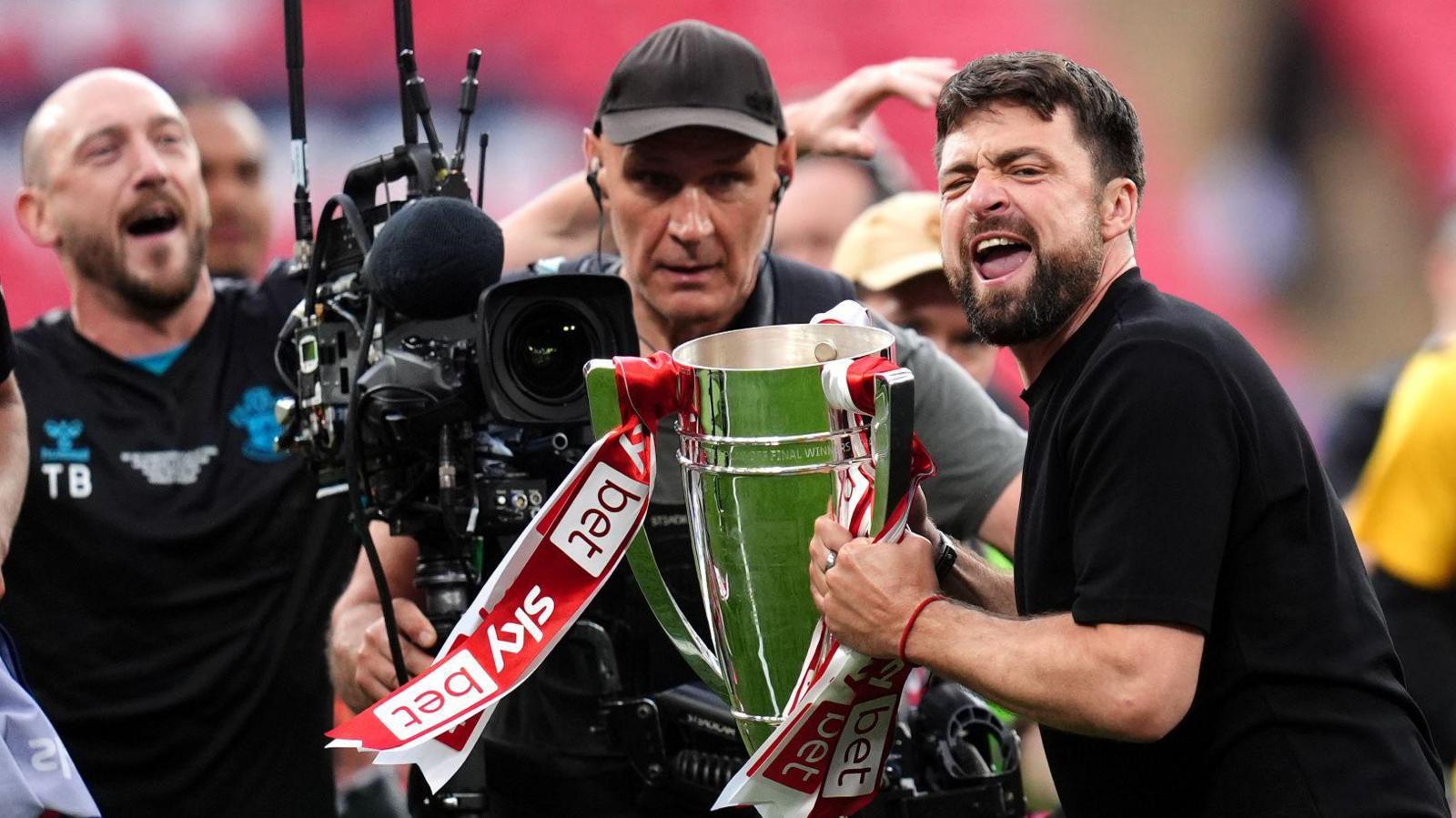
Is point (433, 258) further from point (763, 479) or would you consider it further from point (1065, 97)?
point (1065, 97)

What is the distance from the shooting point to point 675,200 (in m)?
2.62

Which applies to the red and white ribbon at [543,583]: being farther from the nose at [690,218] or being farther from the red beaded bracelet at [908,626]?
the nose at [690,218]

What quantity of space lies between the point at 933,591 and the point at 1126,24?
327cm

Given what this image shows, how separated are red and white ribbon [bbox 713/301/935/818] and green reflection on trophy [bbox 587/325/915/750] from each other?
0.8 inches

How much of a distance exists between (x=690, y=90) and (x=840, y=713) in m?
1.03

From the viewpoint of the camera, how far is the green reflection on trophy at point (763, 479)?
1.90 m

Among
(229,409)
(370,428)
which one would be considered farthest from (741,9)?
(370,428)

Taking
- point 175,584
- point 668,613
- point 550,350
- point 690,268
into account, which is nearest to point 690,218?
Answer: point 690,268

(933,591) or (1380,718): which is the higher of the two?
(933,591)

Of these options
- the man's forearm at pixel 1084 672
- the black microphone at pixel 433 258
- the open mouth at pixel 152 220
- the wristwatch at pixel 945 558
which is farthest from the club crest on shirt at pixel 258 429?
the man's forearm at pixel 1084 672

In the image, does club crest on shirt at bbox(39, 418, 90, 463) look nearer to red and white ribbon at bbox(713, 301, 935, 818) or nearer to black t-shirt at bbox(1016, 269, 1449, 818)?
red and white ribbon at bbox(713, 301, 935, 818)

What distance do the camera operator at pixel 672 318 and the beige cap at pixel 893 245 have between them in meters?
0.91

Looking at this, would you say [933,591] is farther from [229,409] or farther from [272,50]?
[272,50]

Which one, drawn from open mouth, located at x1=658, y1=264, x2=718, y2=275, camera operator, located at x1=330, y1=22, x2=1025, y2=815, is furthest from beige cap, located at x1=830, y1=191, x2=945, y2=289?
open mouth, located at x1=658, y1=264, x2=718, y2=275
